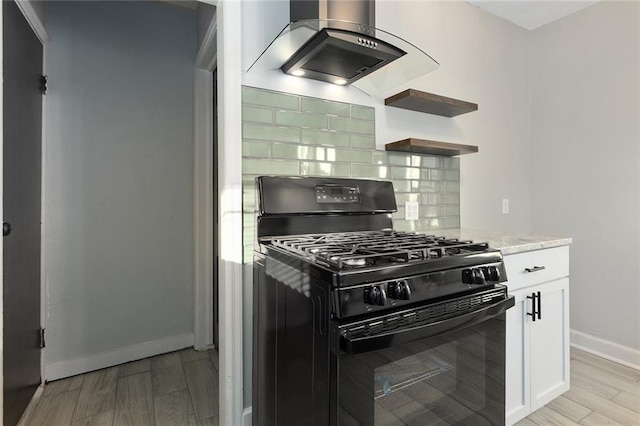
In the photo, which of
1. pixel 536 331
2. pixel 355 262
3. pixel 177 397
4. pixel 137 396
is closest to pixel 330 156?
pixel 355 262

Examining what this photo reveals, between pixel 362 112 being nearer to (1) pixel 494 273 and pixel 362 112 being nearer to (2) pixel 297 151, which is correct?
(2) pixel 297 151

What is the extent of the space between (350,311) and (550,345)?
138cm

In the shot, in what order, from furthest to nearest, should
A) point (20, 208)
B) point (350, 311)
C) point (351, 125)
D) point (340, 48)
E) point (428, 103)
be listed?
point (428, 103) → point (351, 125) → point (20, 208) → point (340, 48) → point (350, 311)

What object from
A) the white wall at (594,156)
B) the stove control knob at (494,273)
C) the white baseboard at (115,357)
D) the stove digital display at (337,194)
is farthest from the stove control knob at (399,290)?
the white wall at (594,156)

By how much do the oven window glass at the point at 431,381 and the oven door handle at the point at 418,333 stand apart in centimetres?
3

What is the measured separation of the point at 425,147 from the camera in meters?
1.93

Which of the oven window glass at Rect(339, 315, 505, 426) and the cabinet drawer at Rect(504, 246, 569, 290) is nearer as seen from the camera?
the oven window glass at Rect(339, 315, 505, 426)

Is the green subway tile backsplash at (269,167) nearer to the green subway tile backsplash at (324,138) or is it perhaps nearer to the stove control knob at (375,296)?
the green subway tile backsplash at (324,138)

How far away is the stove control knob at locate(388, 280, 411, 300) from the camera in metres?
0.98

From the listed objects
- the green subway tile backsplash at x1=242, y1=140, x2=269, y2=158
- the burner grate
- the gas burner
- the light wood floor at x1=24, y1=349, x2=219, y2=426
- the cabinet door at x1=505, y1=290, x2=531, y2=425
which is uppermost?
the green subway tile backsplash at x1=242, y1=140, x2=269, y2=158

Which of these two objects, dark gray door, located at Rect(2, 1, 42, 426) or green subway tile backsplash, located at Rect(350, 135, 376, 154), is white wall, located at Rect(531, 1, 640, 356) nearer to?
green subway tile backsplash, located at Rect(350, 135, 376, 154)

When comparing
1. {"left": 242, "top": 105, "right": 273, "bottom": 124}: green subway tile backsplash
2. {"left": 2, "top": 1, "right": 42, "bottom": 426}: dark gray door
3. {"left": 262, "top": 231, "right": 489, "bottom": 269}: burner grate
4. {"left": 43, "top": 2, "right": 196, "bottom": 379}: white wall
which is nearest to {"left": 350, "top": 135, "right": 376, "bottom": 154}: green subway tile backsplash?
A: {"left": 242, "top": 105, "right": 273, "bottom": 124}: green subway tile backsplash

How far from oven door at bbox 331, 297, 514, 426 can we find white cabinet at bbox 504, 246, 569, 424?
0.99 ft

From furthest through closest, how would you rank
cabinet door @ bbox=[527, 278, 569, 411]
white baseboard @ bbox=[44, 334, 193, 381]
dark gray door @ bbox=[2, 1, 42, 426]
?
1. white baseboard @ bbox=[44, 334, 193, 381]
2. cabinet door @ bbox=[527, 278, 569, 411]
3. dark gray door @ bbox=[2, 1, 42, 426]
